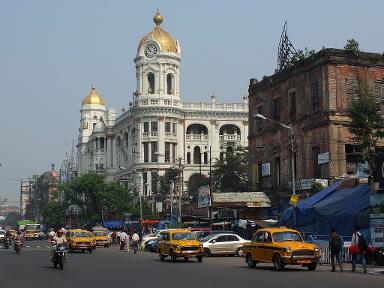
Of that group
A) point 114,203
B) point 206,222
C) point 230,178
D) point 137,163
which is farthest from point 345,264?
point 137,163

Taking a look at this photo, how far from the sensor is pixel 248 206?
48469 mm

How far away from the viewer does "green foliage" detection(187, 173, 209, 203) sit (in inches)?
3410

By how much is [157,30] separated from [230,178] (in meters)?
31.7

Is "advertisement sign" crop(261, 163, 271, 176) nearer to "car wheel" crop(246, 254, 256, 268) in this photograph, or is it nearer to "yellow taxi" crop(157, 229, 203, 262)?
"yellow taxi" crop(157, 229, 203, 262)

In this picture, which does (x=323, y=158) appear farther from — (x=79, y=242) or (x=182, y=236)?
(x=79, y=242)

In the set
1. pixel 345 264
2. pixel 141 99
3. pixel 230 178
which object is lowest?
pixel 345 264

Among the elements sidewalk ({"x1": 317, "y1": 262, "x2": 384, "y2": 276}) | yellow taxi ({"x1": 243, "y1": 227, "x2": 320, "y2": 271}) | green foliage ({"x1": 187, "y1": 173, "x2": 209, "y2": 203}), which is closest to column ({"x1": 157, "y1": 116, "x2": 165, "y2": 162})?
green foliage ({"x1": 187, "y1": 173, "x2": 209, "y2": 203})

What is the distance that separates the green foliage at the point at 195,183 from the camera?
86.6 meters

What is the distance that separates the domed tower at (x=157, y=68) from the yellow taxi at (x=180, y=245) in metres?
65.5

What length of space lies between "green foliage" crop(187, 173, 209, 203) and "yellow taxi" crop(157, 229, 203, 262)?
50313 millimetres

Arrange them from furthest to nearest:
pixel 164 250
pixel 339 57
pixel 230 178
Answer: pixel 230 178, pixel 339 57, pixel 164 250

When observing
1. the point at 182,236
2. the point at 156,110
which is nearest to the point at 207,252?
the point at 182,236

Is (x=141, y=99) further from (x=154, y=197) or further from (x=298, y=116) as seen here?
(x=298, y=116)

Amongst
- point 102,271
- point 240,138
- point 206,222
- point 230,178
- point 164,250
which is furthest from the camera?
point 240,138
